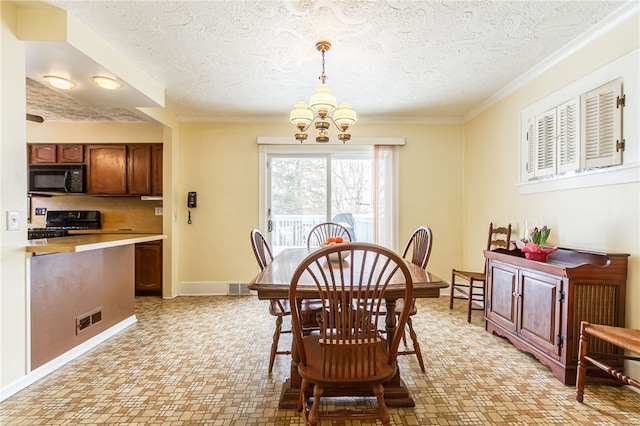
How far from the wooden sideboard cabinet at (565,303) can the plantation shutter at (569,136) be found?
2.28 feet

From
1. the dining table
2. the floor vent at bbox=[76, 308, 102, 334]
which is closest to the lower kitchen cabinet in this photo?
the floor vent at bbox=[76, 308, 102, 334]

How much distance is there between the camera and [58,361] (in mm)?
2287

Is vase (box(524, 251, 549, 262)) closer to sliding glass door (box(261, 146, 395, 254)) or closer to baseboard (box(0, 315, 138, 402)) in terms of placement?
sliding glass door (box(261, 146, 395, 254))

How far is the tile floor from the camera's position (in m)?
1.72

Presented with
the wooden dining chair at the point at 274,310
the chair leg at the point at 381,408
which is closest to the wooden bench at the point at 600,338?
the chair leg at the point at 381,408

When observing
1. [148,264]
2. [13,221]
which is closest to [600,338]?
[13,221]

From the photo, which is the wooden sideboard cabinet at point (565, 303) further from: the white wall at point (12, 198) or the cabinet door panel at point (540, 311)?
the white wall at point (12, 198)

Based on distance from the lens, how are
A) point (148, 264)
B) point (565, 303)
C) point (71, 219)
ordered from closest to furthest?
point (565, 303) → point (148, 264) → point (71, 219)

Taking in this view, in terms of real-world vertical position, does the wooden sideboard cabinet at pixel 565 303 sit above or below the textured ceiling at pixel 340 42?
below

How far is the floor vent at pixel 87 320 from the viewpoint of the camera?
8.29 feet

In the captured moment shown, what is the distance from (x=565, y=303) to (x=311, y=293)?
68.9 inches

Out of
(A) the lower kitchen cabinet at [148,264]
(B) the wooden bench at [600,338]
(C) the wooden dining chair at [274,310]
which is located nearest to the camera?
(B) the wooden bench at [600,338]

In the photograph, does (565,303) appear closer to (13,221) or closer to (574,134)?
(574,134)

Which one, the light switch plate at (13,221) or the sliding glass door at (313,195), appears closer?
the light switch plate at (13,221)
